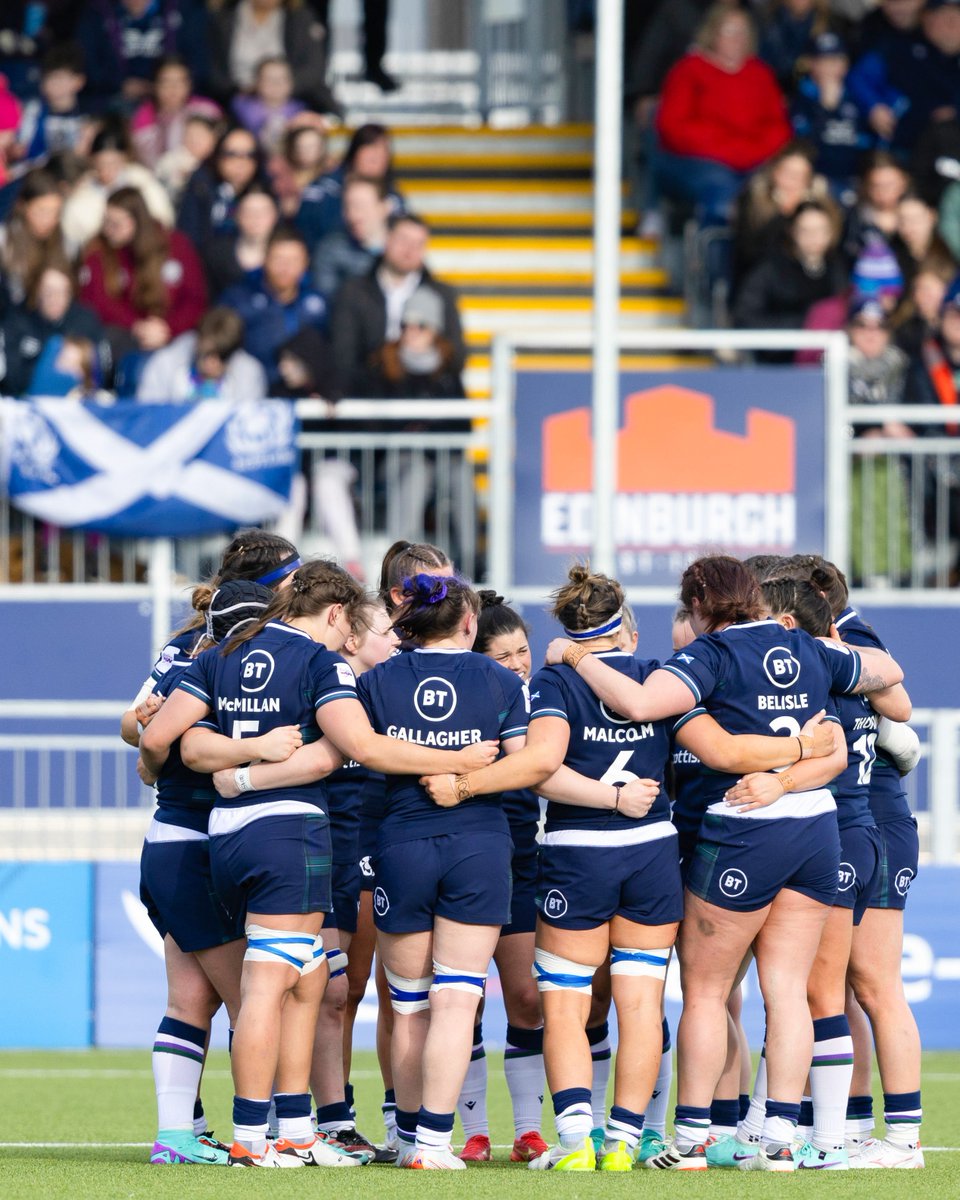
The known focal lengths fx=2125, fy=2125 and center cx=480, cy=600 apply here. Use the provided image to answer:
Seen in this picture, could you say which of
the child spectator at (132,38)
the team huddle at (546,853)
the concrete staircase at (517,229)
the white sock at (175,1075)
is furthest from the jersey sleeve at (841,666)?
the child spectator at (132,38)

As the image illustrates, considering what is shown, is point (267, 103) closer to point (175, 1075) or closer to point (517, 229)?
point (517, 229)

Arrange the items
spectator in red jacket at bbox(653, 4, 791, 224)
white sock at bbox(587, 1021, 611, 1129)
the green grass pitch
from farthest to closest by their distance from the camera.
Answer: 1. spectator in red jacket at bbox(653, 4, 791, 224)
2. white sock at bbox(587, 1021, 611, 1129)
3. the green grass pitch

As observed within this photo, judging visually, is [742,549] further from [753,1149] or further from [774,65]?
[774,65]

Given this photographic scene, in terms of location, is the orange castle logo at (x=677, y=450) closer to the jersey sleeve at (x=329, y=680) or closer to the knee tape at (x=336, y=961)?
the knee tape at (x=336, y=961)

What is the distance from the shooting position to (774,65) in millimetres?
15117

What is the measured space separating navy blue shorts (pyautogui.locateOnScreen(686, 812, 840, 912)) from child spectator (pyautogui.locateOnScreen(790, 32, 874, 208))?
911 centimetres

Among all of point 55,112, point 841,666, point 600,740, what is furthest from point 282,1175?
point 55,112

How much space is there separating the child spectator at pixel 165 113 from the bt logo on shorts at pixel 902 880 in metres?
8.85

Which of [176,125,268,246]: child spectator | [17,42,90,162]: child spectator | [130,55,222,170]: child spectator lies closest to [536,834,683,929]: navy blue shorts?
[176,125,268,246]: child spectator

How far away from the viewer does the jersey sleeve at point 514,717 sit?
19.8ft

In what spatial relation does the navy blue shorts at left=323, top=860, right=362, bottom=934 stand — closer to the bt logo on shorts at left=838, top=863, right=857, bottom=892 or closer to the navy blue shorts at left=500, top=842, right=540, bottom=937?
the navy blue shorts at left=500, top=842, right=540, bottom=937

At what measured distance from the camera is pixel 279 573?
6371 millimetres

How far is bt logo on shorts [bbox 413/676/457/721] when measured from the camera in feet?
19.6

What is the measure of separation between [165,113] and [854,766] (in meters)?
9.12
